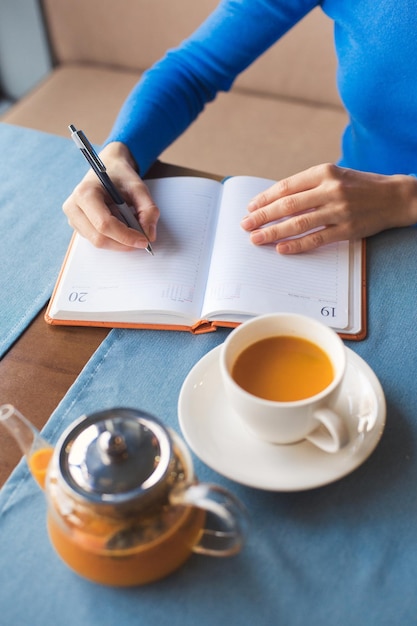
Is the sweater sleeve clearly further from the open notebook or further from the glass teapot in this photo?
the glass teapot

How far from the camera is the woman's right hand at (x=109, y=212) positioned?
803 millimetres

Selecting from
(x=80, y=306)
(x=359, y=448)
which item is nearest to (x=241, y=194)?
(x=80, y=306)

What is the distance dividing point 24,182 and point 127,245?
279 millimetres

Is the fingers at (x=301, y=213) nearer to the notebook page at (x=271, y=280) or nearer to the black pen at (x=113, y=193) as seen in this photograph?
the notebook page at (x=271, y=280)

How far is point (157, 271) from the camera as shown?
79 centimetres

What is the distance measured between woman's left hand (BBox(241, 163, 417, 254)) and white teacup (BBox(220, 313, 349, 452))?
219 mm

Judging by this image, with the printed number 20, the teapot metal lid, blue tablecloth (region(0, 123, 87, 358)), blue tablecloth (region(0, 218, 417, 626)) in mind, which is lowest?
blue tablecloth (region(0, 218, 417, 626))

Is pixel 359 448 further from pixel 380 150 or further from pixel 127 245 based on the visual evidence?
pixel 380 150

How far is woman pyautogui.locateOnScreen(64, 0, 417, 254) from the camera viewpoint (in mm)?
818

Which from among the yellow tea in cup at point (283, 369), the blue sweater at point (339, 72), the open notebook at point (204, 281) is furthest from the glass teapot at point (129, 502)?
the blue sweater at point (339, 72)

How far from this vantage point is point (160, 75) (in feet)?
3.46

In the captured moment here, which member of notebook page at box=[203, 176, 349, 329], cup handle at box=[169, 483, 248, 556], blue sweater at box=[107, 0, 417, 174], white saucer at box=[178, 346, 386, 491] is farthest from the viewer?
blue sweater at box=[107, 0, 417, 174]

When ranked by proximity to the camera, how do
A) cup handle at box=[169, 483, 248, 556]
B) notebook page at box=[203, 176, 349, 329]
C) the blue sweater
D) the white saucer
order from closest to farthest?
cup handle at box=[169, 483, 248, 556], the white saucer, notebook page at box=[203, 176, 349, 329], the blue sweater

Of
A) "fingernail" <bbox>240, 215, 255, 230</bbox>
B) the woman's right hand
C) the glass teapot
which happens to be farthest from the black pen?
the glass teapot
